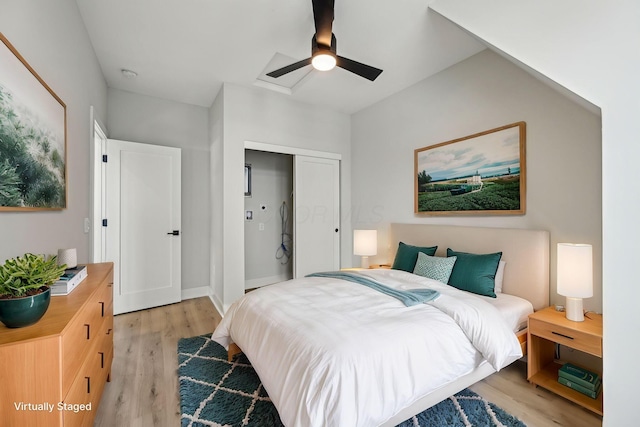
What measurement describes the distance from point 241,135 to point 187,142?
103 cm

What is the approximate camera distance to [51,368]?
3.01 feet

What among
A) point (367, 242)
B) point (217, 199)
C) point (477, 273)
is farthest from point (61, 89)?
point (477, 273)

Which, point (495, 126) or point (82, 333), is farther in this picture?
point (495, 126)

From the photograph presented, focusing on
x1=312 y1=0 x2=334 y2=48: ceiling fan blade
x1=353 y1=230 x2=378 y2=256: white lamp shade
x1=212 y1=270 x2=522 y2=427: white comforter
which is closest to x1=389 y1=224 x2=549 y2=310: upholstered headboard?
x1=212 y1=270 x2=522 y2=427: white comforter

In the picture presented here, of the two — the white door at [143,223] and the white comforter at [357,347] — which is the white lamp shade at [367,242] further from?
the white door at [143,223]

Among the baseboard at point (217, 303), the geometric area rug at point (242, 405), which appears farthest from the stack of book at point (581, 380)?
the baseboard at point (217, 303)

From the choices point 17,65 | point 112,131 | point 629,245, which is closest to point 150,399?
point 17,65

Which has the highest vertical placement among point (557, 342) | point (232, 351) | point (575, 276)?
point (575, 276)

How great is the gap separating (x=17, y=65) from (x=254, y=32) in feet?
5.55

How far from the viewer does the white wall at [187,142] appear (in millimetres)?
3646

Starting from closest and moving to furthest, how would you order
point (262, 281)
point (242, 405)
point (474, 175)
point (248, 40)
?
point (242, 405), point (248, 40), point (474, 175), point (262, 281)

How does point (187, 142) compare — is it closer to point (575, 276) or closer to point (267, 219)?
point (267, 219)

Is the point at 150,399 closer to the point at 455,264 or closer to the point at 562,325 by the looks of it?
the point at 455,264

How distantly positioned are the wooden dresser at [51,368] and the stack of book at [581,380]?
8.84ft
